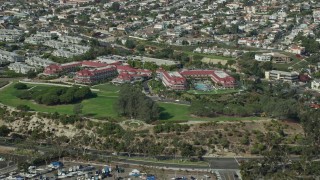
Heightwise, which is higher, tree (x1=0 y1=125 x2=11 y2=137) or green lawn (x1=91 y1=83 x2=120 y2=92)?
tree (x1=0 y1=125 x2=11 y2=137)

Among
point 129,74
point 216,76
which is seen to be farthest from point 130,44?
point 216,76

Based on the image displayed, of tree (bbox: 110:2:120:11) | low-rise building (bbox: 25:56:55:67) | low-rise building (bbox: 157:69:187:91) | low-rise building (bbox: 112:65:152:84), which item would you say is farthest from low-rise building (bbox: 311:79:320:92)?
tree (bbox: 110:2:120:11)

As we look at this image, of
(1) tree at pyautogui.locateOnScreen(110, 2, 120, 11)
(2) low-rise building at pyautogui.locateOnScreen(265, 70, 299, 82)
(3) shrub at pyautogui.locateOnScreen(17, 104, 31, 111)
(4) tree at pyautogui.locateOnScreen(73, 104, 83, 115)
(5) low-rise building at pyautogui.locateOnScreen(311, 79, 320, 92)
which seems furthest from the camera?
(1) tree at pyautogui.locateOnScreen(110, 2, 120, 11)

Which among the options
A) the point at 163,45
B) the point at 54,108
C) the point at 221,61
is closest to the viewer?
the point at 54,108

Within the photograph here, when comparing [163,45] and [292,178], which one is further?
[163,45]

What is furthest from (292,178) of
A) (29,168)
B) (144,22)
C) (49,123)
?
(144,22)

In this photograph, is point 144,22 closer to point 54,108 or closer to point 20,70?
point 20,70

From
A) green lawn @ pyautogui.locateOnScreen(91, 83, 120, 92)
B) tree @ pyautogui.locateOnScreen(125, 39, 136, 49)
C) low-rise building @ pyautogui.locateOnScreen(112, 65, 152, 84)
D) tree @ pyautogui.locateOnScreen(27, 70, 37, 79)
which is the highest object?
tree @ pyautogui.locateOnScreen(27, 70, 37, 79)

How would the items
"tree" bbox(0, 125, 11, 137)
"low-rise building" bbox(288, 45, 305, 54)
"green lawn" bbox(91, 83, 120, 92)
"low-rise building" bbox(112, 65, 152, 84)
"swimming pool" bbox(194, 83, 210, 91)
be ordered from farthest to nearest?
"low-rise building" bbox(288, 45, 305, 54) < "low-rise building" bbox(112, 65, 152, 84) < "swimming pool" bbox(194, 83, 210, 91) < "green lawn" bbox(91, 83, 120, 92) < "tree" bbox(0, 125, 11, 137)

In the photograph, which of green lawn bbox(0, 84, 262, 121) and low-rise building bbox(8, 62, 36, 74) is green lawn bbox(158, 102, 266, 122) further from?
low-rise building bbox(8, 62, 36, 74)

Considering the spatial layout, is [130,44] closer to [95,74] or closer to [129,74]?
[129,74]
